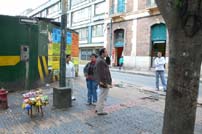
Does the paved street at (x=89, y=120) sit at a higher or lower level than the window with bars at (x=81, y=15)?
lower

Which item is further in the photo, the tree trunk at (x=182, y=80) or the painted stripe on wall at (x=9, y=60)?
the painted stripe on wall at (x=9, y=60)

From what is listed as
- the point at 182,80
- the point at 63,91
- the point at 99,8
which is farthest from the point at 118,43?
the point at 182,80

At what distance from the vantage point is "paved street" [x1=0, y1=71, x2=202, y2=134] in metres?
6.07

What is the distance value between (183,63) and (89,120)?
12.8 ft

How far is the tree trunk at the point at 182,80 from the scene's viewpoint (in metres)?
3.37

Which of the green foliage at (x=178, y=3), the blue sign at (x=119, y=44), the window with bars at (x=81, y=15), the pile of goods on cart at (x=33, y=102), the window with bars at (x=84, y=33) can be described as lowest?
the pile of goods on cart at (x=33, y=102)

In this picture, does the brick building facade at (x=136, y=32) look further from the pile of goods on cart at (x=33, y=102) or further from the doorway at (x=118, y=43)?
the pile of goods on cart at (x=33, y=102)

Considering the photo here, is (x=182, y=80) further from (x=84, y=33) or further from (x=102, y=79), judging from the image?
(x=84, y=33)

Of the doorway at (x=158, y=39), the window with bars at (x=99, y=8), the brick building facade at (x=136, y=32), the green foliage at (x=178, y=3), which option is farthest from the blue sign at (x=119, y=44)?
the green foliage at (x=178, y=3)

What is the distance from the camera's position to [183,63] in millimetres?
3396

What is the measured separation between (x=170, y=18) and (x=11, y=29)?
816cm

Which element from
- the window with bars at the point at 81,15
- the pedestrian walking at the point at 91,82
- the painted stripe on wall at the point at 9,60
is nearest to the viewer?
the pedestrian walking at the point at 91,82

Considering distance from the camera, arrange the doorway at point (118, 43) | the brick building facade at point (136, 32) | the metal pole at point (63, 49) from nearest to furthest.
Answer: the metal pole at point (63, 49)
the brick building facade at point (136, 32)
the doorway at point (118, 43)

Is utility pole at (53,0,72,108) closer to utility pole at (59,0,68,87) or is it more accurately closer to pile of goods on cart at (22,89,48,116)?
utility pole at (59,0,68,87)
